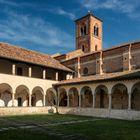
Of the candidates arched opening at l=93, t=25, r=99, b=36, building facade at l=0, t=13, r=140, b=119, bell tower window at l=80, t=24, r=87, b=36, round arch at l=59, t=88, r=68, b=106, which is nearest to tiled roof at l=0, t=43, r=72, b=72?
building facade at l=0, t=13, r=140, b=119

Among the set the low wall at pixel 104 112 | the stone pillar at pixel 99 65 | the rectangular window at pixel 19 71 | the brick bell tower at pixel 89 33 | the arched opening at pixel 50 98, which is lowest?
the low wall at pixel 104 112

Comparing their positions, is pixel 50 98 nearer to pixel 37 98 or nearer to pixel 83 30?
pixel 37 98

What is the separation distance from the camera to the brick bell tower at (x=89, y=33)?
4381 centimetres

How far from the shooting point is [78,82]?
24688 millimetres

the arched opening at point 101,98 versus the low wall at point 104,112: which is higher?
the arched opening at point 101,98

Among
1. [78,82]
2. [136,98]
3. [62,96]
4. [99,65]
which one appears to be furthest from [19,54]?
[136,98]

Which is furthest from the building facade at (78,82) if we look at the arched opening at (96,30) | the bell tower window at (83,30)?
the arched opening at (96,30)

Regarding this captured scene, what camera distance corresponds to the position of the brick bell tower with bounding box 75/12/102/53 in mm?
43812

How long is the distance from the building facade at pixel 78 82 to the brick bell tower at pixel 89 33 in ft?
40.9

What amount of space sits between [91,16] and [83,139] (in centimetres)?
3695

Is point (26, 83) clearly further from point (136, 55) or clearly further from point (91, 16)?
point (91, 16)

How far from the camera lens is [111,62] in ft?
90.3

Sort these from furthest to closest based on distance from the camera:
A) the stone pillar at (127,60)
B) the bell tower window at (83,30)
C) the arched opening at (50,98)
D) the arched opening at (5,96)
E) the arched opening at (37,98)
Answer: the bell tower window at (83,30) < the arched opening at (50,98) < the arched opening at (37,98) < the stone pillar at (127,60) < the arched opening at (5,96)

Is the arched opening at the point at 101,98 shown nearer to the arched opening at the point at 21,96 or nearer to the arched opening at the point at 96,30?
the arched opening at the point at 21,96
